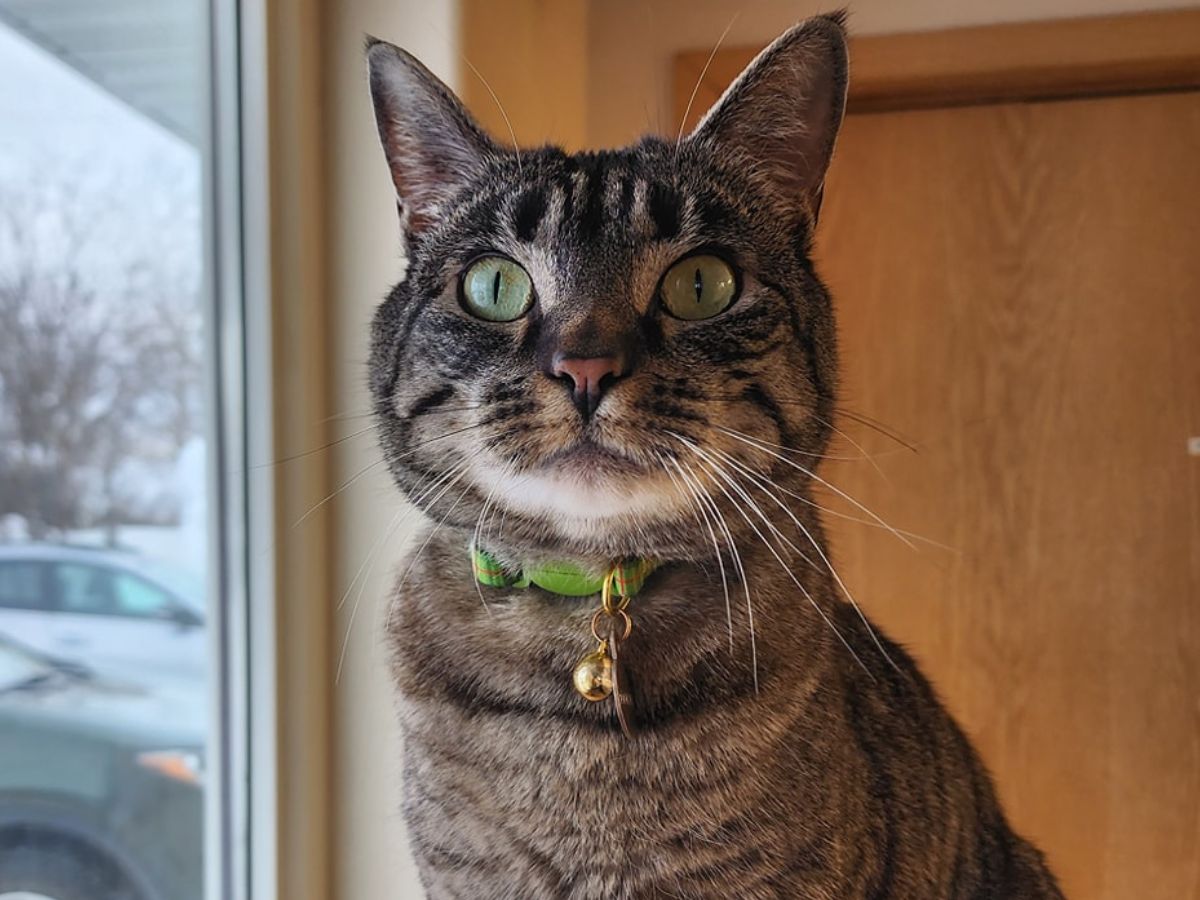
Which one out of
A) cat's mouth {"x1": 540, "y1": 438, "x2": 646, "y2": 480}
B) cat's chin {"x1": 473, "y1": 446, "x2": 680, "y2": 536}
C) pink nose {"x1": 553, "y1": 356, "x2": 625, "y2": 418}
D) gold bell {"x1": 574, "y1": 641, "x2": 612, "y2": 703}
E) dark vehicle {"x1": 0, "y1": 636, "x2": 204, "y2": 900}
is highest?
pink nose {"x1": 553, "y1": 356, "x2": 625, "y2": 418}

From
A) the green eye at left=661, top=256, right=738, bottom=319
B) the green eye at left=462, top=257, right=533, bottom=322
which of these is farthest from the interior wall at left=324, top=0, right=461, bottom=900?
the green eye at left=661, top=256, right=738, bottom=319

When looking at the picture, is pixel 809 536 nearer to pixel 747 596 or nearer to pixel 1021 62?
pixel 747 596

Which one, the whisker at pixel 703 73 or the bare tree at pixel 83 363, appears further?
the whisker at pixel 703 73

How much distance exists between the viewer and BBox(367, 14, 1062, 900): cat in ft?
1.90

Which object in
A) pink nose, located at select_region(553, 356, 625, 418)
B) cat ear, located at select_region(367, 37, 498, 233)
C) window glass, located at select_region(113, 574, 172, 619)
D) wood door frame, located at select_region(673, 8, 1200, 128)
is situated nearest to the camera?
pink nose, located at select_region(553, 356, 625, 418)

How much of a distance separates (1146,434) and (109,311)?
0.96 m

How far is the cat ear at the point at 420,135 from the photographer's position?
0.66 m

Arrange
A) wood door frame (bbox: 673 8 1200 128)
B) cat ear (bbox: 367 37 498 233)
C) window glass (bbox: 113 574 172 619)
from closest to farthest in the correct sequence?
cat ear (bbox: 367 37 498 233)
window glass (bbox: 113 574 172 619)
wood door frame (bbox: 673 8 1200 128)

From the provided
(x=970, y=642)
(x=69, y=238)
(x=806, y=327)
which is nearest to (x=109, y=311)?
(x=69, y=238)

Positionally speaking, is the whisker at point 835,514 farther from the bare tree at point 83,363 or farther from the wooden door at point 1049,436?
the bare tree at point 83,363

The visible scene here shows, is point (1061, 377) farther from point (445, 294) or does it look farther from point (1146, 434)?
point (445, 294)

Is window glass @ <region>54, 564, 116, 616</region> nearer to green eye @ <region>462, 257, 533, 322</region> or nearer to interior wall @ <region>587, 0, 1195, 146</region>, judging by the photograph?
green eye @ <region>462, 257, 533, 322</region>

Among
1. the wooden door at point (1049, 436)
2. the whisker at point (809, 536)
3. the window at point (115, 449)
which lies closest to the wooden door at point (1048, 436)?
the wooden door at point (1049, 436)

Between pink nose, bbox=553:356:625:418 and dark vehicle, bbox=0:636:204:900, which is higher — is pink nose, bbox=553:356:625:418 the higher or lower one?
the higher one
